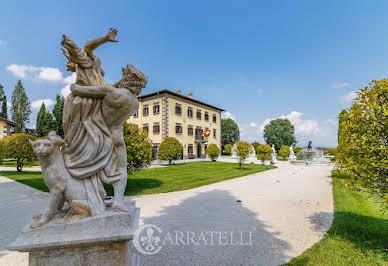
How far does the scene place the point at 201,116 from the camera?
109 feet

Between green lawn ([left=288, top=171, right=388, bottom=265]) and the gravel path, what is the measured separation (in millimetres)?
239

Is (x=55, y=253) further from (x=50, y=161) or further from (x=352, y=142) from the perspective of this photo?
(x=352, y=142)

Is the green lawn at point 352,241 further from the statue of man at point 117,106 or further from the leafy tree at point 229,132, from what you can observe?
the leafy tree at point 229,132

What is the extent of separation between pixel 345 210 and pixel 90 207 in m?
7.63

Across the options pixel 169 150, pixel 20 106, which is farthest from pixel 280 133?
pixel 20 106

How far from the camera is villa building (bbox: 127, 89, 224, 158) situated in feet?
88.1

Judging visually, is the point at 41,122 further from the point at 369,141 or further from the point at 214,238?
the point at 369,141

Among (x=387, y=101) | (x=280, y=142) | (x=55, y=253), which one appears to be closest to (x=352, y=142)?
(x=387, y=101)

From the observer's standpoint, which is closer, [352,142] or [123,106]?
[123,106]

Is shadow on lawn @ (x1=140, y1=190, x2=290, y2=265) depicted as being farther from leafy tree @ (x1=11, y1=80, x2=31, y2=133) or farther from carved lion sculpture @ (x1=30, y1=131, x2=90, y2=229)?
leafy tree @ (x1=11, y1=80, x2=31, y2=133)

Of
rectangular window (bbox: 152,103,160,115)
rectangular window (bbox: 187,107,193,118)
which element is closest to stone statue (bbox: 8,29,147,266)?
rectangular window (bbox: 152,103,160,115)

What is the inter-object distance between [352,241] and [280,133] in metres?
51.2

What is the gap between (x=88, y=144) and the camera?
90.4 inches

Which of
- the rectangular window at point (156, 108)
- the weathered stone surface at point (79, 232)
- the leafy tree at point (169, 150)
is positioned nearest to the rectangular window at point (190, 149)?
the rectangular window at point (156, 108)
